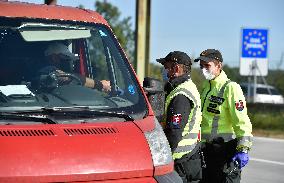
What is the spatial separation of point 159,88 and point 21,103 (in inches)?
49.1

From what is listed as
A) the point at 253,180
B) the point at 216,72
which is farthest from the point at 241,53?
the point at 216,72

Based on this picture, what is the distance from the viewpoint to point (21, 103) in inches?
217

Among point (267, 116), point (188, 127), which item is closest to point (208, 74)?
point (188, 127)

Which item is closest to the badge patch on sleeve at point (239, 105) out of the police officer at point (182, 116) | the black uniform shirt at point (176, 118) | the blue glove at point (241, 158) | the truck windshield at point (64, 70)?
the blue glove at point (241, 158)

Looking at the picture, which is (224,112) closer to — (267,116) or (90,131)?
(90,131)

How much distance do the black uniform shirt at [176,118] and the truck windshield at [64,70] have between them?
444 mm

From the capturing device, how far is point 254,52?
21312 mm

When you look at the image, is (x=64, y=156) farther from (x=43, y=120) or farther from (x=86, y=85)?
(x=86, y=85)

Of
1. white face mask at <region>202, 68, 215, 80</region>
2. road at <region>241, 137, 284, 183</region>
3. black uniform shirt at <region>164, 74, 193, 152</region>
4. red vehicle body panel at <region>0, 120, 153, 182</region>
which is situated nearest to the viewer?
red vehicle body panel at <region>0, 120, 153, 182</region>

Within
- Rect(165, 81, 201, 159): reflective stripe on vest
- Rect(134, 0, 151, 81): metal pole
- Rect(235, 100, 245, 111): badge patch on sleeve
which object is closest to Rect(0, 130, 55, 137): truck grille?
Rect(165, 81, 201, 159): reflective stripe on vest

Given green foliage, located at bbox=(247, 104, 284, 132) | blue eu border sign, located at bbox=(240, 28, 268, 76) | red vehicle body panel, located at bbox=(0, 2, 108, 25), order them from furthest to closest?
green foliage, located at bbox=(247, 104, 284, 132), blue eu border sign, located at bbox=(240, 28, 268, 76), red vehicle body panel, located at bbox=(0, 2, 108, 25)

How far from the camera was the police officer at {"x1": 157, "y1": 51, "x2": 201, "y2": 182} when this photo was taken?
634cm

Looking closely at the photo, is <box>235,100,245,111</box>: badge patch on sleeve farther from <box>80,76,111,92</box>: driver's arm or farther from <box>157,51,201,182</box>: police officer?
<box>80,76,111,92</box>: driver's arm

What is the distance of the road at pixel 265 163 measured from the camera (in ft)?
40.3
